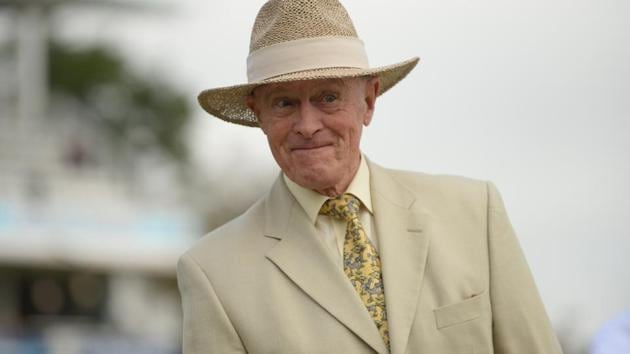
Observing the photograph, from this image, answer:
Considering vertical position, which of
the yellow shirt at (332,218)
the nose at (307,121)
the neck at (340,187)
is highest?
the nose at (307,121)

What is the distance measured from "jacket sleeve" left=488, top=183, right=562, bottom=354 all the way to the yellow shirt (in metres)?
0.37

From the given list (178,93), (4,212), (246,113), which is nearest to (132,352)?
(4,212)

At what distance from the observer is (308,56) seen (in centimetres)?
493

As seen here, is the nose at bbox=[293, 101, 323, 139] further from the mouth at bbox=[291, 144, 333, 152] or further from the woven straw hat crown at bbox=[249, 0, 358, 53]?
the woven straw hat crown at bbox=[249, 0, 358, 53]

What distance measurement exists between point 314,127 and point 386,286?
50 centimetres

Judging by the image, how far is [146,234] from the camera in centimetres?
4700

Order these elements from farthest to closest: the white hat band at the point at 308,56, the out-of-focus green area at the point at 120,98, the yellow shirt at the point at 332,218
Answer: the out-of-focus green area at the point at 120,98 < the yellow shirt at the point at 332,218 < the white hat band at the point at 308,56

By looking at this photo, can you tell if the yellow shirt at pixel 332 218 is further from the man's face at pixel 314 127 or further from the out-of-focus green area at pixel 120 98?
the out-of-focus green area at pixel 120 98

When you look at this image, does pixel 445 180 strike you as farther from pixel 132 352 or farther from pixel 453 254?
pixel 132 352

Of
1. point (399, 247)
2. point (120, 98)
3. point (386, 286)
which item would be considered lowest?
point (120, 98)

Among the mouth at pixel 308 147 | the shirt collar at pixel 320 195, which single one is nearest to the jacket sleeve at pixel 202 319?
the shirt collar at pixel 320 195

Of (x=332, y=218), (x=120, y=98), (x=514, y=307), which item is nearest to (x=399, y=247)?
(x=332, y=218)

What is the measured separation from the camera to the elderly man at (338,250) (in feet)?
15.9

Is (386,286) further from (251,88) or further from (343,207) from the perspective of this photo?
(251,88)
